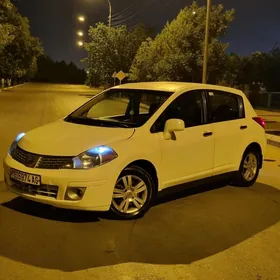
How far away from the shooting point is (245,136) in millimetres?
7141

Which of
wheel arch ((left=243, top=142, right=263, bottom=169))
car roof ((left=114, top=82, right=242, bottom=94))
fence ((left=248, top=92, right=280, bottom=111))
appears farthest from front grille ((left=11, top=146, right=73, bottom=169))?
fence ((left=248, top=92, right=280, bottom=111))

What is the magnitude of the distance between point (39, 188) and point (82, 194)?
498 millimetres

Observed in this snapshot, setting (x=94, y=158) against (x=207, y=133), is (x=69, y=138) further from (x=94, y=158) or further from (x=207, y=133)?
(x=207, y=133)

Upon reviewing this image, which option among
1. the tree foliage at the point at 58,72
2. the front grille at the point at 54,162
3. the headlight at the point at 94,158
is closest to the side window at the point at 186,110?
the headlight at the point at 94,158

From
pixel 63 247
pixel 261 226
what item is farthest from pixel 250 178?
pixel 63 247

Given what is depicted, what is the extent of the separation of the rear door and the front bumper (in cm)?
200

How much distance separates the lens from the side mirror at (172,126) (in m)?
5.70

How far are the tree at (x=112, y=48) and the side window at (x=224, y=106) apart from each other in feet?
135

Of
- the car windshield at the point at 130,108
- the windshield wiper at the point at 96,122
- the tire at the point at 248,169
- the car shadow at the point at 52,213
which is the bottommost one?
the car shadow at the point at 52,213

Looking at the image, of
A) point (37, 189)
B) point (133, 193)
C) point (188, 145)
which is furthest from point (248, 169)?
point (37, 189)

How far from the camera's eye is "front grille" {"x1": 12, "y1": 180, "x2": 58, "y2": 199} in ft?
16.8

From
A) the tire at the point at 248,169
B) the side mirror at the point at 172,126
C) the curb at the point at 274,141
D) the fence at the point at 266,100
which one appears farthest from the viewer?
the fence at the point at 266,100

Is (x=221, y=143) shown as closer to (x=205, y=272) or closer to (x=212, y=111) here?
(x=212, y=111)

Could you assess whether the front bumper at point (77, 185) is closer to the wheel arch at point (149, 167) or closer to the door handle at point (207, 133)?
the wheel arch at point (149, 167)
